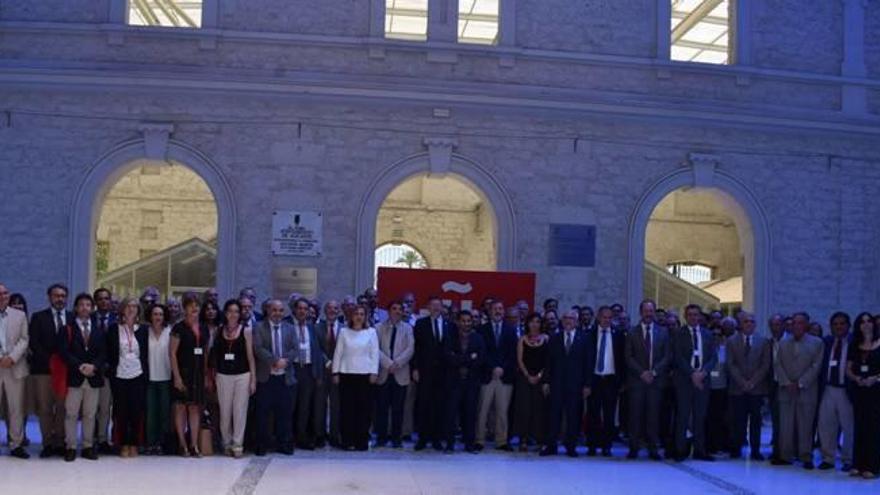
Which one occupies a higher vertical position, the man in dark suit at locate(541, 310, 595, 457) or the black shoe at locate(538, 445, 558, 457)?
the man in dark suit at locate(541, 310, 595, 457)

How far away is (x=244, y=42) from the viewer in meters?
15.2

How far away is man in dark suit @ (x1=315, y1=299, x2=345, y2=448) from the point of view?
10953 millimetres

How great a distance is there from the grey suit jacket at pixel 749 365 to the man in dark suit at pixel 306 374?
179 inches

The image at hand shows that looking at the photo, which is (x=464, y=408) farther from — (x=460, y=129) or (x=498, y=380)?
(x=460, y=129)

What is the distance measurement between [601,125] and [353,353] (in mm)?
6981

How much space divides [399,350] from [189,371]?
7.73 feet

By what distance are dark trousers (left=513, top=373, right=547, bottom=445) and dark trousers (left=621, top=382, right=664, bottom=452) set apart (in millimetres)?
965

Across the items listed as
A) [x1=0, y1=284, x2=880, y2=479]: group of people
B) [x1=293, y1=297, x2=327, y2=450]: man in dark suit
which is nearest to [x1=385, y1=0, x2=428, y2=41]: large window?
[x1=0, y1=284, x2=880, y2=479]: group of people

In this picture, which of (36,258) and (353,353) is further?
(36,258)

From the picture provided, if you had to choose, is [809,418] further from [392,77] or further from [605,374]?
[392,77]

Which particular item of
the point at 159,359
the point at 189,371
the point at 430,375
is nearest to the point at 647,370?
the point at 430,375

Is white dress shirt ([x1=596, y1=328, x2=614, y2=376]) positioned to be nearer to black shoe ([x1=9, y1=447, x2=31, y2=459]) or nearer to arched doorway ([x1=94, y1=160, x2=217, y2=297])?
black shoe ([x1=9, y1=447, x2=31, y2=459])

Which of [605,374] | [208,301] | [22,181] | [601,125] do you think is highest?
[601,125]

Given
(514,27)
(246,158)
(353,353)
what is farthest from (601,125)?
(353,353)
